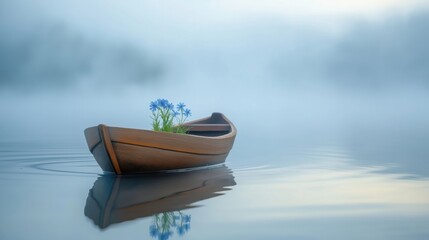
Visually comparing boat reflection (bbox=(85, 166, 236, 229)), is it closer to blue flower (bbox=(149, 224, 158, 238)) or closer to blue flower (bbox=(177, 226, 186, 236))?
blue flower (bbox=(149, 224, 158, 238))

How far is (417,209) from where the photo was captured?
6.58m

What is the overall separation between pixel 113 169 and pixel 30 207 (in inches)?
93.5

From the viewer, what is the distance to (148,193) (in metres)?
7.60

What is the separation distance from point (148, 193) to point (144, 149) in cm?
132

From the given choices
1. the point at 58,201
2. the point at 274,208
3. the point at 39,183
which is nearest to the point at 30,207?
the point at 58,201

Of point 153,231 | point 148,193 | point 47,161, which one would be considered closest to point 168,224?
point 153,231

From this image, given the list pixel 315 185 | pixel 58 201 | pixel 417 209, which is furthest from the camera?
pixel 315 185

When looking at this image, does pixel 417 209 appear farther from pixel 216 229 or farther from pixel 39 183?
pixel 39 183

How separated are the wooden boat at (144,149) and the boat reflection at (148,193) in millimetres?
147

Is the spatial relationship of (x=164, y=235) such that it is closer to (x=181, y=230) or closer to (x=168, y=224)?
(x=181, y=230)

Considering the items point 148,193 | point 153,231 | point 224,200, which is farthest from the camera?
point 148,193

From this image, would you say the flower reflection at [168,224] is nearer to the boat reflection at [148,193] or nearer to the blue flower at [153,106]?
the boat reflection at [148,193]

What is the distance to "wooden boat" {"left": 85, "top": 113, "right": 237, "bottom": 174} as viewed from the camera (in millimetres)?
8758

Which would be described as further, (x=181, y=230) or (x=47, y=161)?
(x=47, y=161)
